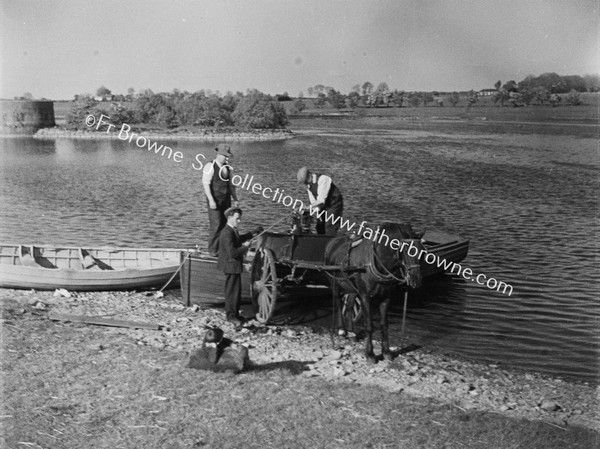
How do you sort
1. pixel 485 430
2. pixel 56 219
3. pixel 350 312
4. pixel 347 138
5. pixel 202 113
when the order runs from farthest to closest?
1. pixel 202 113
2. pixel 347 138
3. pixel 56 219
4. pixel 350 312
5. pixel 485 430

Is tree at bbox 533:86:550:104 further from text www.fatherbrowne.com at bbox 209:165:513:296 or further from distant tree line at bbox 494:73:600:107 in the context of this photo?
text www.fatherbrowne.com at bbox 209:165:513:296

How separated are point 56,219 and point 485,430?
26.4 meters

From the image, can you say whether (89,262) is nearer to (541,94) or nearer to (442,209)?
(442,209)

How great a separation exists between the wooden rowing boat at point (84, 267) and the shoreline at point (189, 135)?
243ft

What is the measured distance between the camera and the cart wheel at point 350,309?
13.0 m

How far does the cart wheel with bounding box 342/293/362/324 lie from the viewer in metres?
13.0

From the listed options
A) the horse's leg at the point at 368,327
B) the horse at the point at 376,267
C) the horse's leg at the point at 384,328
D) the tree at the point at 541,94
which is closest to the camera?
the horse at the point at 376,267

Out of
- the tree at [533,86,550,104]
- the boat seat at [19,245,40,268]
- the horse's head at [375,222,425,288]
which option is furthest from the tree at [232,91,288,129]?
the horse's head at [375,222,425,288]

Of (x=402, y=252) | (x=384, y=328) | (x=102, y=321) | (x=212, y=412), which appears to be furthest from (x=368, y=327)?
(x=102, y=321)

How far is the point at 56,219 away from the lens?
3050 centimetres

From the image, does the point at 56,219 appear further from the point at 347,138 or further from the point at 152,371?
the point at 347,138

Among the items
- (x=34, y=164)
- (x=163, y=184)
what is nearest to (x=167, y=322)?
(x=163, y=184)

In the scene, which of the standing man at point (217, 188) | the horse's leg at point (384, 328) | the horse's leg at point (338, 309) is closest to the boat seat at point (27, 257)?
the standing man at point (217, 188)

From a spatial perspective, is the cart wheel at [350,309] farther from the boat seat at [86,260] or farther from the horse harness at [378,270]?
the boat seat at [86,260]
